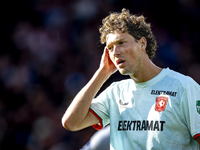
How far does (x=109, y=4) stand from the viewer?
6742mm

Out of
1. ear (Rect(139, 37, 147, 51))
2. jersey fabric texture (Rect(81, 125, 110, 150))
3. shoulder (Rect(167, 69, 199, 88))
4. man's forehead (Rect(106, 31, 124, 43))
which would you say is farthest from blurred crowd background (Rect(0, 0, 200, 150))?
shoulder (Rect(167, 69, 199, 88))

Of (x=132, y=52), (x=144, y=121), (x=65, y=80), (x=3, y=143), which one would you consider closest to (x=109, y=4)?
(x=65, y=80)

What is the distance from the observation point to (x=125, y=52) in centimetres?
254

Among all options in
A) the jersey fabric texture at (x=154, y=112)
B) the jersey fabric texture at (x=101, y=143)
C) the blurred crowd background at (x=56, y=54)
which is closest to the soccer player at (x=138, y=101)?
the jersey fabric texture at (x=154, y=112)

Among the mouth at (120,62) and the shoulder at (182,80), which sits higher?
the mouth at (120,62)

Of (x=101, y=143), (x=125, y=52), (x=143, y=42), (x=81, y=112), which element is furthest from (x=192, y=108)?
(x=101, y=143)

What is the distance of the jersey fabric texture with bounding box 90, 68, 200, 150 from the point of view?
2221 mm

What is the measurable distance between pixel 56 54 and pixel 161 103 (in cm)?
Answer: 468

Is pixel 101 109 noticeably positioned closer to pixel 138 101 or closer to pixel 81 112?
pixel 81 112

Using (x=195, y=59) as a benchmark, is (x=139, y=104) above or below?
below

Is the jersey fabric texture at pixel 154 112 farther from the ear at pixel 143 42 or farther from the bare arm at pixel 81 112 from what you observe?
the ear at pixel 143 42

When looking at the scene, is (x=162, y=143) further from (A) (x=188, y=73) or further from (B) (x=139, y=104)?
(A) (x=188, y=73)

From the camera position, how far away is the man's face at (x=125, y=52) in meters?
2.53

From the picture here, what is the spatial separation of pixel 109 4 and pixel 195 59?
236cm
